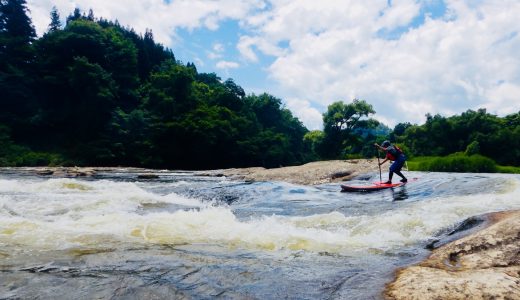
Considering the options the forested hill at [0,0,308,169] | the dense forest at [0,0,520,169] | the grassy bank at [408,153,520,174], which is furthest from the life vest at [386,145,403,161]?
the forested hill at [0,0,308,169]

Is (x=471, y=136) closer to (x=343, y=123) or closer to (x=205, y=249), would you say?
(x=343, y=123)

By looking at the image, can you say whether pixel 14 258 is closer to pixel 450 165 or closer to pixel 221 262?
pixel 221 262

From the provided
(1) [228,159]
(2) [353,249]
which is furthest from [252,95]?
(2) [353,249]

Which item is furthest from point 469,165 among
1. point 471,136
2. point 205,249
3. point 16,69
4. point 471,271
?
point 16,69

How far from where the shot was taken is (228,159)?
168ft

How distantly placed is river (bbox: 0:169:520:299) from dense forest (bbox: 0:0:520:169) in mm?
33672

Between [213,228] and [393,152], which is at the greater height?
[393,152]

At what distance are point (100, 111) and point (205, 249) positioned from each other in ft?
153

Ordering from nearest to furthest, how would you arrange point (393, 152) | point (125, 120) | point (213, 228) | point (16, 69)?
point (213, 228)
point (393, 152)
point (125, 120)
point (16, 69)

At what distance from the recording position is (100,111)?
47.8 meters

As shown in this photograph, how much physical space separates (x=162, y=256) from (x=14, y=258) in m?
1.79

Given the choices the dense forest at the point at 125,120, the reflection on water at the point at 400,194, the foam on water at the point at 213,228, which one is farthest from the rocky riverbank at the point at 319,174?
the dense forest at the point at 125,120

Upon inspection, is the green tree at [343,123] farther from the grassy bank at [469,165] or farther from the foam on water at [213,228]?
the foam on water at [213,228]

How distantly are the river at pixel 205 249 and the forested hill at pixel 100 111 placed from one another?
34.9 metres
